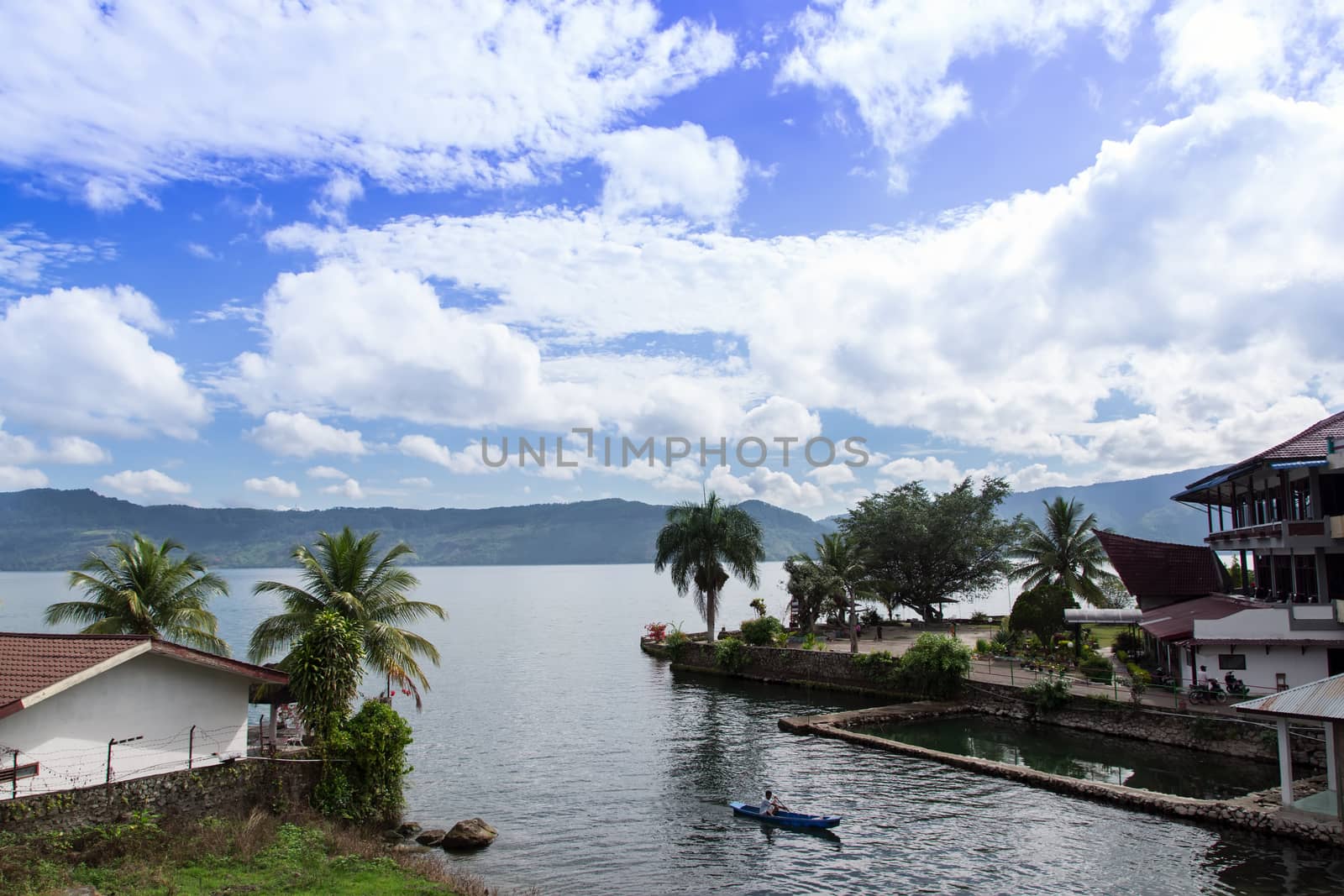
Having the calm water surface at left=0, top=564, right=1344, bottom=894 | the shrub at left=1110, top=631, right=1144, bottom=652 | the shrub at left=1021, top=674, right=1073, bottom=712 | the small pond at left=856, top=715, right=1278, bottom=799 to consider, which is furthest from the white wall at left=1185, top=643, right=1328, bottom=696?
the shrub at left=1110, top=631, right=1144, bottom=652

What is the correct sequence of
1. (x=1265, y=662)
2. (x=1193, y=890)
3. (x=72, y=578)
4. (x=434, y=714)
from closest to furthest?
(x=1193, y=890) < (x=72, y=578) < (x=1265, y=662) < (x=434, y=714)

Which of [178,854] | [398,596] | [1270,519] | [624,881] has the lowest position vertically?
[624,881]

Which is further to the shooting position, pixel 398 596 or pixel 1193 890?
pixel 398 596

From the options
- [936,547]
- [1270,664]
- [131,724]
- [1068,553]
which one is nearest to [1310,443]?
[1270,664]

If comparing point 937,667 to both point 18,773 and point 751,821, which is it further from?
point 18,773

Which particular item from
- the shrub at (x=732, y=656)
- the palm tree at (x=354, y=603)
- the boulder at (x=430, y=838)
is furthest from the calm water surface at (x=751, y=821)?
the shrub at (x=732, y=656)

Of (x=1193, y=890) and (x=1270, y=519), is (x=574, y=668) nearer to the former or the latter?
(x=1270, y=519)

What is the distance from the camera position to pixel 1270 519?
4334cm

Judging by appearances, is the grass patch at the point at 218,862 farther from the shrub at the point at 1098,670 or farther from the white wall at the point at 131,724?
the shrub at the point at 1098,670

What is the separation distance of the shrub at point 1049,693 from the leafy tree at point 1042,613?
10.4 meters

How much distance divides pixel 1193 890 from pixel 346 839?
70.8 ft

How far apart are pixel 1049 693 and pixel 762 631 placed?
917 inches

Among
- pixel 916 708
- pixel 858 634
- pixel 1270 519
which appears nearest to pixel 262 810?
pixel 916 708

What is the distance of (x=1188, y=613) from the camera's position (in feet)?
148
